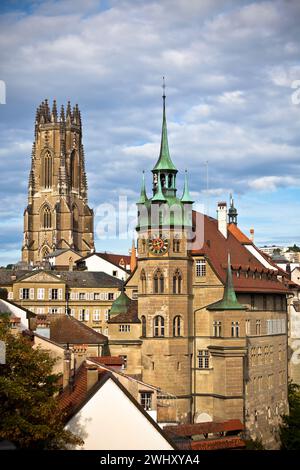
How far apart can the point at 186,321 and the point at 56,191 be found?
119777mm

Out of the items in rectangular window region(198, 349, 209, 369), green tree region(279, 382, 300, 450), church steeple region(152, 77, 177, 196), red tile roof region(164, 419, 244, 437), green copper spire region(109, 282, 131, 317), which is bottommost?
green tree region(279, 382, 300, 450)

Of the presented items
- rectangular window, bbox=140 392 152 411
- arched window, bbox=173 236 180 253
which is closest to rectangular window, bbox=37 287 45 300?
arched window, bbox=173 236 180 253

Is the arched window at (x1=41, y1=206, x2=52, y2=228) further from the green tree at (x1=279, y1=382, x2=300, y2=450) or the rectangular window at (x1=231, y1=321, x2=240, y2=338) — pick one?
the rectangular window at (x1=231, y1=321, x2=240, y2=338)

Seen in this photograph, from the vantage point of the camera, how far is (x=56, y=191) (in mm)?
183250

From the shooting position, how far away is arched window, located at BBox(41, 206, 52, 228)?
594 ft

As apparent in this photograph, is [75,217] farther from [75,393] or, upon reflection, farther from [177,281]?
[75,393]

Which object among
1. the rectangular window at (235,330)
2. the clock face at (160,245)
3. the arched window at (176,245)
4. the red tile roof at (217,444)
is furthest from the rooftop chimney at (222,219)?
the red tile roof at (217,444)

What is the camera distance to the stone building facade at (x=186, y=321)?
2589 inches

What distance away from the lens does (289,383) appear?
9250 centimetres

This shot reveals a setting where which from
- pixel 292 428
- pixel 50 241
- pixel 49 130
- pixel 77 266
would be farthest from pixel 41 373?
pixel 49 130

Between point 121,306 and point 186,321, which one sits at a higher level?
point 121,306

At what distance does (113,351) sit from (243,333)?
11316mm

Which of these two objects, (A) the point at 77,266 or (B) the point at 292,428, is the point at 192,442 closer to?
(B) the point at 292,428

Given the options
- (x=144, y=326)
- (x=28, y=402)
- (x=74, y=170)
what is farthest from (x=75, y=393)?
(x=74, y=170)
